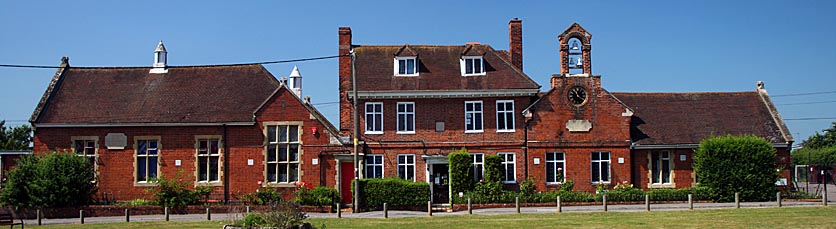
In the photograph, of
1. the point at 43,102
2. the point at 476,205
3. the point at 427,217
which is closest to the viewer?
the point at 427,217

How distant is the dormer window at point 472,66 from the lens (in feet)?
124

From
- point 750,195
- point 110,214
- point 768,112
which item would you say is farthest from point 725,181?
point 110,214

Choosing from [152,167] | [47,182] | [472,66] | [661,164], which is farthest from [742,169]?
[47,182]

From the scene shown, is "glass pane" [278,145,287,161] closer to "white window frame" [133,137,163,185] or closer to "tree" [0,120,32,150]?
"white window frame" [133,137,163,185]

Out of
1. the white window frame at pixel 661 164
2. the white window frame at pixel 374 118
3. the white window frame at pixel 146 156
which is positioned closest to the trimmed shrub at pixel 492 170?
the white window frame at pixel 374 118

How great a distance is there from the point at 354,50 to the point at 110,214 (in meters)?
13.4

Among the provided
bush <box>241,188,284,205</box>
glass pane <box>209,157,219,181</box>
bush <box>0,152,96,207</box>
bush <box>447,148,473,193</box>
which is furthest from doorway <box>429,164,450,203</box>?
bush <box>0,152,96,207</box>

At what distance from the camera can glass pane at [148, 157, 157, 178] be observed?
36594mm

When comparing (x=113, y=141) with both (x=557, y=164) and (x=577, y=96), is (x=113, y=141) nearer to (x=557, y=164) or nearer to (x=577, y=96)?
(x=557, y=164)

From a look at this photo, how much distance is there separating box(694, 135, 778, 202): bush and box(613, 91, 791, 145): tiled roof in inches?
109

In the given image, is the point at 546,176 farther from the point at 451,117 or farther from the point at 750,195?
the point at 750,195

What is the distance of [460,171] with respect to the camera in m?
35.5

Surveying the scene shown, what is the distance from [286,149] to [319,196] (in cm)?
350

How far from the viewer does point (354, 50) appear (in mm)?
39875
